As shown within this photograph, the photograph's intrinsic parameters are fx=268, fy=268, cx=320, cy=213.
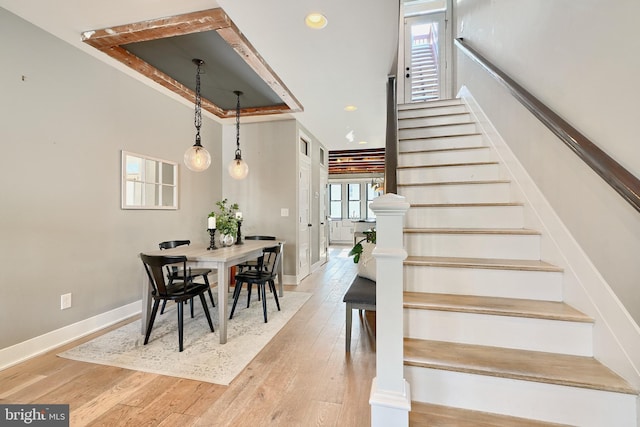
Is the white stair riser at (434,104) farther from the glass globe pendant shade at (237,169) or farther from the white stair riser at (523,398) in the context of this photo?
the white stair riser at (523,398)

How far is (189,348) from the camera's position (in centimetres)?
227

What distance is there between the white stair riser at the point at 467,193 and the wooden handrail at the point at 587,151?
2.05ft

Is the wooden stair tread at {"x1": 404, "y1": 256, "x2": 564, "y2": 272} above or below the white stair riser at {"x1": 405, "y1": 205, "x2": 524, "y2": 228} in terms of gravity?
below

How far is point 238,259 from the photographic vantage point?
2.66 metres

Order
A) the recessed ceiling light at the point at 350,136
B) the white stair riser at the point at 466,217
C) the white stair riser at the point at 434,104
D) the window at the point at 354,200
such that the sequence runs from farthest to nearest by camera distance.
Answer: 1. the window at the point at 354,200
2. the recessed ceiling light at the point at 350,136
3. the white stair riser at the point at 434,104
4. the white stair riser at the point at 466,217

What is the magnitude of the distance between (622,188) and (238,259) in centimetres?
260

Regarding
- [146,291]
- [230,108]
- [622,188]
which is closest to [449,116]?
[622,188]

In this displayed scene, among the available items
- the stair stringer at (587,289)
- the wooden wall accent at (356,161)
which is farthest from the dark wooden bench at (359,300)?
the wooden wall accent at (356,161)

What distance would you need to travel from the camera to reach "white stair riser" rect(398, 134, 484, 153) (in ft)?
8.69

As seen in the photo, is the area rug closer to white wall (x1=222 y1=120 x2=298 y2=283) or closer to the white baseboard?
the white baseboard

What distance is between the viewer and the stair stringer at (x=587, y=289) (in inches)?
40.9

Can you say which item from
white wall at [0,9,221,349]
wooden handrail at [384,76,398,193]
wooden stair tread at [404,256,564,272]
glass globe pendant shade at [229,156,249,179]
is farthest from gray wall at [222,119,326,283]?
wooden stair tread at [404,256,564,272]

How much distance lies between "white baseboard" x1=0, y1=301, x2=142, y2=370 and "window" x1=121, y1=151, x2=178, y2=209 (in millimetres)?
1173

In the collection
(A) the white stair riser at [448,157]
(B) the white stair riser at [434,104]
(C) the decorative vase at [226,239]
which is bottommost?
(C) the decorative vase at [226,239]
